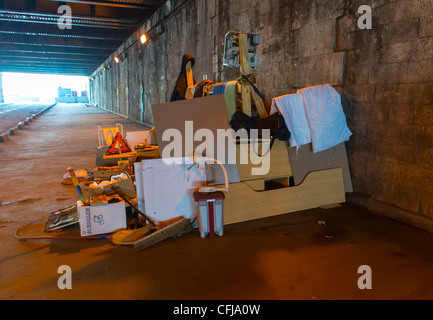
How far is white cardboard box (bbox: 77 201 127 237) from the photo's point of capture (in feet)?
12.1

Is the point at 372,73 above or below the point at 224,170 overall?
above

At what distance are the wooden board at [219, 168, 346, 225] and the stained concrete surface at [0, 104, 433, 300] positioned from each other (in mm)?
132

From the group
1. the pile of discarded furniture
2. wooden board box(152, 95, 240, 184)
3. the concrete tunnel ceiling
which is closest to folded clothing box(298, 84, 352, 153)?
the pile of discarded furniture

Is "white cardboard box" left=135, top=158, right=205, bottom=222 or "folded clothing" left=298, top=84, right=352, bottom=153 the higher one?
"folded clothing" left=298, top=84, right=352, bottom=153

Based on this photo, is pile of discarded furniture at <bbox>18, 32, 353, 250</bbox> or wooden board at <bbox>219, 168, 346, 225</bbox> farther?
wooden board at <bbox>219, 168, 346, 225</bbox>

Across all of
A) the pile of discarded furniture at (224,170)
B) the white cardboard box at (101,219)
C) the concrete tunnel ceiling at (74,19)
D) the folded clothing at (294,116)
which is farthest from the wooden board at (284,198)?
the concrete tunnel ceiling at (74,19)

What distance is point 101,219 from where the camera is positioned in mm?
3732

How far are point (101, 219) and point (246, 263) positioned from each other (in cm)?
180

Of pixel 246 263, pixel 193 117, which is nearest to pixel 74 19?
pixel 193 117

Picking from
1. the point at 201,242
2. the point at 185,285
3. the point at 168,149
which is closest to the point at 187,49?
the point at 168,149

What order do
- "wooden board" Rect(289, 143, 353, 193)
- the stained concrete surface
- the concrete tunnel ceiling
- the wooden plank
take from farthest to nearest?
the concrete tunnel ceiling, "wooden board" Rect(289, 143, 353, 193), the wooden plank, the stained concrete surface

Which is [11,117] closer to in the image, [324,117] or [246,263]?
[324,117]

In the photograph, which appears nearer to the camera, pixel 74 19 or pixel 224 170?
pixel 224 170

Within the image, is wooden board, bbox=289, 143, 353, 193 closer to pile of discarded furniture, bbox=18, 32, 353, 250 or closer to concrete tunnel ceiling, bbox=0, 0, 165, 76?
pile of discarded furniture, bbox=18, 32, 353, 250
